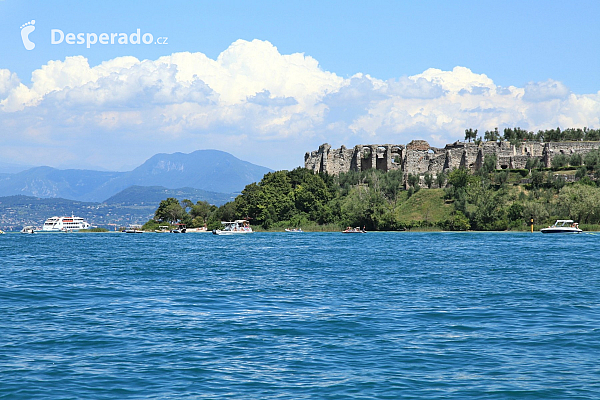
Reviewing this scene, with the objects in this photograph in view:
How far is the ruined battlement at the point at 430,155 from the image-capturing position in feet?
389

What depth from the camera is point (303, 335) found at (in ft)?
66.1

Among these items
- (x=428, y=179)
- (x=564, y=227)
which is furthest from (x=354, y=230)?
(x=564, y=227)

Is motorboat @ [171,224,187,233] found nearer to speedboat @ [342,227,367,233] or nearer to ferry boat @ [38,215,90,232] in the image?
speedboat @ [342,227,367,233]

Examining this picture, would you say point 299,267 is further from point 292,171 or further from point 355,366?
point 292,171

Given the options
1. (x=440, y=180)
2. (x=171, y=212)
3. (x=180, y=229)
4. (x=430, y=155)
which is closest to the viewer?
(x=440, y=180)

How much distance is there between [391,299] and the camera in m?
27.6

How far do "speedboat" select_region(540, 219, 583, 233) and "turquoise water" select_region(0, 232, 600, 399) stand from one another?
5429 cm

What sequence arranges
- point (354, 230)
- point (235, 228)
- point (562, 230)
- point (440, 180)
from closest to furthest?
point (562, 230) → point (354, 230) → point (440, 180) → point (235, 228)

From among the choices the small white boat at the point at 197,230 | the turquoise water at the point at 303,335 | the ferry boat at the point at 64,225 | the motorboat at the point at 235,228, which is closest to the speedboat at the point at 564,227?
the motorboat at the point at 235,228

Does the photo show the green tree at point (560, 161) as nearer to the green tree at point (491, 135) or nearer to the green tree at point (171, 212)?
the green tree at point (491, 135)

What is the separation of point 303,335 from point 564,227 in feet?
257

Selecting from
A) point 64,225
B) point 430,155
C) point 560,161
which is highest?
point 430,155

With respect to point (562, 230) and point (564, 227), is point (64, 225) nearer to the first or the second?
point (564, 227)

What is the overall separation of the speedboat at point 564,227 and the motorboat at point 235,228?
4969 centimetres
